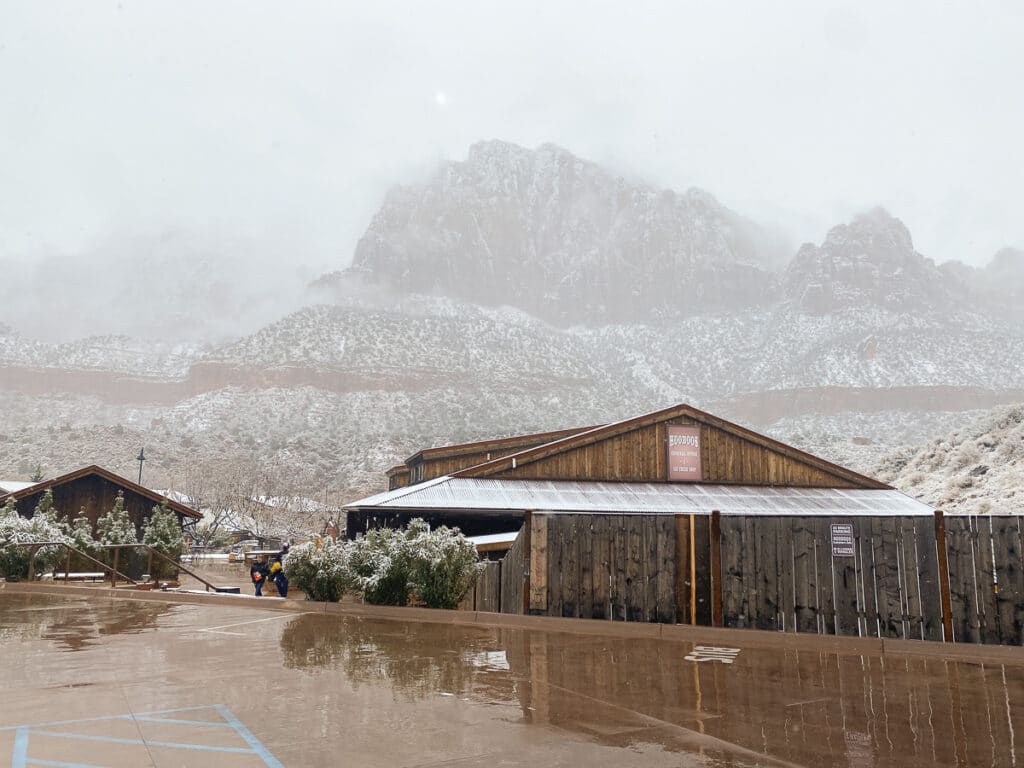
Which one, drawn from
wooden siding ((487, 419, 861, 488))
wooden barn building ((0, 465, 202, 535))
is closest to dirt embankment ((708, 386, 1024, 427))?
wooden siding ((487, 419, 861, 488))

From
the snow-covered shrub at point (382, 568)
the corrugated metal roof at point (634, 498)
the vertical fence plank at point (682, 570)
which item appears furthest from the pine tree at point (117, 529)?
the vertical fence plank at point (682, 570)

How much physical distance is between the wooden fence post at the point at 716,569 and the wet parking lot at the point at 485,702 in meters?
0.72

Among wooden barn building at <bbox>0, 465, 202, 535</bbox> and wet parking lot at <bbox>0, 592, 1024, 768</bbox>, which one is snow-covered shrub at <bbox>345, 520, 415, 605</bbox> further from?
wooden barn building at <bbox>0, 465, 202, 535</bbox>

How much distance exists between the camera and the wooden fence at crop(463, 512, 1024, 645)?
934cm

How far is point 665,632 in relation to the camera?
10594mm

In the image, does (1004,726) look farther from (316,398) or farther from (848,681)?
(316,398)

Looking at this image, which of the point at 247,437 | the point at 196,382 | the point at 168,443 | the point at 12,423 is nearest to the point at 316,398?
the point at 247,437

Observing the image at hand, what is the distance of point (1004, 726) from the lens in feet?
19.8

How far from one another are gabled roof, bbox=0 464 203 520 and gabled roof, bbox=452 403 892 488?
15519 millimetres

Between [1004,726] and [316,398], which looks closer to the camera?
[1004,726]

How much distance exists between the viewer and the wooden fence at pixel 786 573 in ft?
30.6

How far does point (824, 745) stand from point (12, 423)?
138873 millimetres

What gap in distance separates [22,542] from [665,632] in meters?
18.3

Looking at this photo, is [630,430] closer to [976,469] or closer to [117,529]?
[117,529]
